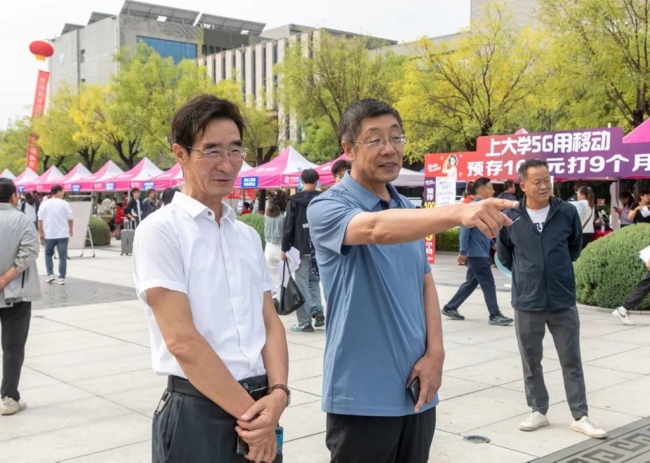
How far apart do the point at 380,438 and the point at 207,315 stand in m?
0.80

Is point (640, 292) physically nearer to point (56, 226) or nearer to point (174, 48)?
point (56, 226)

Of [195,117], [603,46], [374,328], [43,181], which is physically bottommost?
[374,328]

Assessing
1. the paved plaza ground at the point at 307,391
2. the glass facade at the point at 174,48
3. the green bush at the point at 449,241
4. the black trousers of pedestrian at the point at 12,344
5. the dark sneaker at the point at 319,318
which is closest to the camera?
the paved plaza ground at the point at 307,391

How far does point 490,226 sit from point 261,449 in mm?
949

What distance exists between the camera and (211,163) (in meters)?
2.23

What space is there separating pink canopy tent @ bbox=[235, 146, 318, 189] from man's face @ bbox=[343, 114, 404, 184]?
16.7m

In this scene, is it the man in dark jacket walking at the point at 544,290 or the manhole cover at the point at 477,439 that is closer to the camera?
the manhole cover at the point at 477,439

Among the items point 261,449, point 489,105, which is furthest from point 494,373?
point 489,105

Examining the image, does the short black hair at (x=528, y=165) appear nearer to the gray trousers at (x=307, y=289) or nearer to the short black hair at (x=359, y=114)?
the short black hair at (x=359, y=114)

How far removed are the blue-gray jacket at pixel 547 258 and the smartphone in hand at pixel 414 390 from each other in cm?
254

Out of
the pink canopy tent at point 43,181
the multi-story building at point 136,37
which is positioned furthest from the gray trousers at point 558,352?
the multi-story building at point 136,37

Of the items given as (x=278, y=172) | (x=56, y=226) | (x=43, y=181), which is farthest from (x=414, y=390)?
(x=43, y=181)

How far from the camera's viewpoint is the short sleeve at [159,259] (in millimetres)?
2033

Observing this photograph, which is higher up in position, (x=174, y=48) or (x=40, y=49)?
(x=174, y=48)
